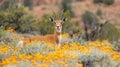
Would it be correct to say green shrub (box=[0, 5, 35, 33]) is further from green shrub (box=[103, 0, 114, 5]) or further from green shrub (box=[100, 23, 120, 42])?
green shrub (box=[103, 0, 114, 5])

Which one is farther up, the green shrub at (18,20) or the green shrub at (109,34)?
the green shrub at (18,20)

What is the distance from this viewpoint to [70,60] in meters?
9.65

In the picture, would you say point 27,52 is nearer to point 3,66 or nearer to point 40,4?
point 3,66

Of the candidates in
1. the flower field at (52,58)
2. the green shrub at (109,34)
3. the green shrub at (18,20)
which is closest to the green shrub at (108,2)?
the green shrub at (109,34)

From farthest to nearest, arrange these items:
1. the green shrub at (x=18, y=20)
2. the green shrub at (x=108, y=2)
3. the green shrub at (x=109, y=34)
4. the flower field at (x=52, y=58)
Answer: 1. the green shrub at (x=108, y=2)
2. the green shrub at (x=109, y=34)
3. the green shrub at (x=18, y=20)
4. the flower field at (x=52, y=58)

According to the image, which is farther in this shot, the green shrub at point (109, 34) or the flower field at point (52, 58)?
the green shrub at point (109, 34)

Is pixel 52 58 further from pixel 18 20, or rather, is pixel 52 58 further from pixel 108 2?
pixel 108 2

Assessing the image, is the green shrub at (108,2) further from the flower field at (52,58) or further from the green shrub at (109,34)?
the flower field at (52,58)

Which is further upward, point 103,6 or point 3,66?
point 3,66

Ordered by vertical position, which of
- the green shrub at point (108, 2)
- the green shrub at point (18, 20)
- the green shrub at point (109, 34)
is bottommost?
the green shrub at point (108, 2)

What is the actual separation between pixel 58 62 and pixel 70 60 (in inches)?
21.6

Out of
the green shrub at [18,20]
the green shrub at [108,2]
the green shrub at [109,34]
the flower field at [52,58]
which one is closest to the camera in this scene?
the flower field at [52,58]

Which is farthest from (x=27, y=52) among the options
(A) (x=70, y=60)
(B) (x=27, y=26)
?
(B) (x=27, y=26)

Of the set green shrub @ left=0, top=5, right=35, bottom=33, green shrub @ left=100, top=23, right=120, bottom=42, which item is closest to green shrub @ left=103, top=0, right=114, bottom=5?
green shrub @ left=100, top=23, right=120, bottom=42
